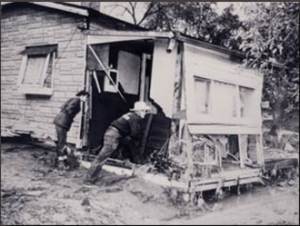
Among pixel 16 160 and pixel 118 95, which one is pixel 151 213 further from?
pixel 118 95

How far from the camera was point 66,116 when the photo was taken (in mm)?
4520

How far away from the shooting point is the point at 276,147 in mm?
4992

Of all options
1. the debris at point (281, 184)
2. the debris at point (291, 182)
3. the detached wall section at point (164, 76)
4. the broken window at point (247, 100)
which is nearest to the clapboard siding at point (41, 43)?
the detached wall section at point (164, 76)

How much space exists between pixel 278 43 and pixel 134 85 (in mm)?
2147

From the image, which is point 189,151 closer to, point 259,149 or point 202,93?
point 202,93

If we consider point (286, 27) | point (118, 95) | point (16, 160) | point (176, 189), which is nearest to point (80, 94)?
point (118, 95)

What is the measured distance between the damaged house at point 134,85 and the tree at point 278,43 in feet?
1.73

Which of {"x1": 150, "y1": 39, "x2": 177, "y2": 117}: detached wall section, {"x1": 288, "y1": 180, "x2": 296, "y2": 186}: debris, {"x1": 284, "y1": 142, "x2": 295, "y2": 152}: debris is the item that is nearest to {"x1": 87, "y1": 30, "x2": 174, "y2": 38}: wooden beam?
{"x1": 150, "y1": 39, "x2": 177, "y2": 117}: detached wall section

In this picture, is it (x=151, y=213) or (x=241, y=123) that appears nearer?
(x=151, y=213)

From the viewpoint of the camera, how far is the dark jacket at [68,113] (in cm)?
434

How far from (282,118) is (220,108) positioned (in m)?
0.72

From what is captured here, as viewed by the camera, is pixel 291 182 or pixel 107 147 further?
pixel 291 182

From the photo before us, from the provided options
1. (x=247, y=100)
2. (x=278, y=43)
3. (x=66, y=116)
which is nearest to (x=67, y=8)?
(x=66, y=116)

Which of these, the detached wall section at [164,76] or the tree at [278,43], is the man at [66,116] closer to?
the detached wall section at [164,76]
